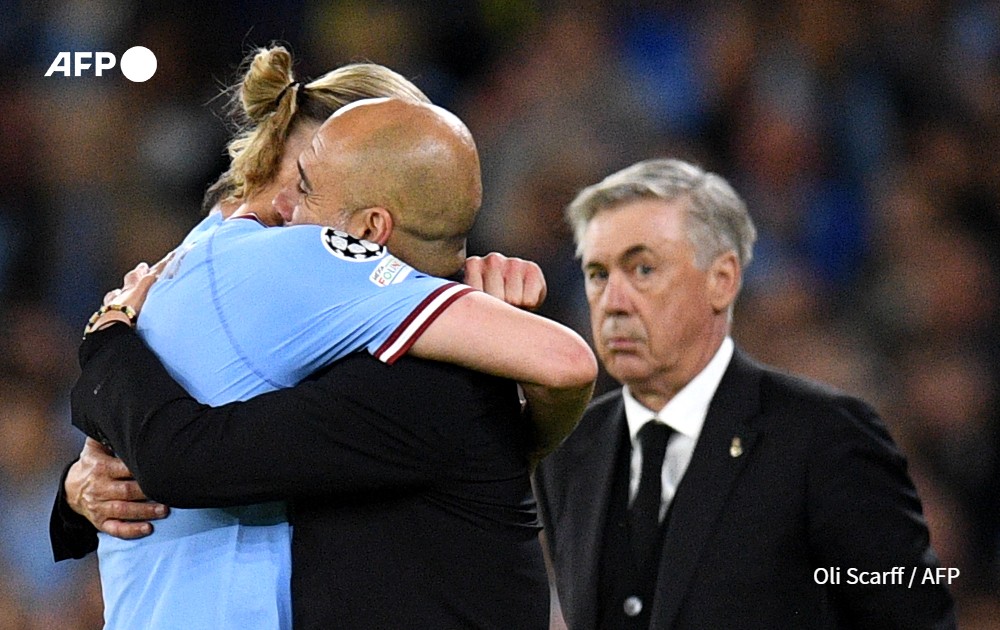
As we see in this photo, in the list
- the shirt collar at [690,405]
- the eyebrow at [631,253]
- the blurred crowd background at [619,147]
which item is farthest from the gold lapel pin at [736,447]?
the blurred crowd background at [619,147]

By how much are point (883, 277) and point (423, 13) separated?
1982mm

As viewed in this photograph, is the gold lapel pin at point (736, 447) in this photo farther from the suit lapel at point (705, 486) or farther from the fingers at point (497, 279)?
the fingers at point (497, 279)

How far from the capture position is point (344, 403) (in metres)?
1.64

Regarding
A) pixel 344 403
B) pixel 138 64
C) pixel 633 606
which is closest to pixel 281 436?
pixel 344 403

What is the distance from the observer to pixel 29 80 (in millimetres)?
Result: 5145

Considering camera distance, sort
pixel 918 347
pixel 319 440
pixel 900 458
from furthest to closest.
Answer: pixel 918 347 → pixel 900 458 → pixel 319 440

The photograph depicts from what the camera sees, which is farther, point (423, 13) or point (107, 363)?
point (423, 13)

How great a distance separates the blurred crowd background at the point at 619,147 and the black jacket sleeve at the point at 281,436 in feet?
10.2

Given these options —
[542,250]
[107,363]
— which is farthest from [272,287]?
[542,250]

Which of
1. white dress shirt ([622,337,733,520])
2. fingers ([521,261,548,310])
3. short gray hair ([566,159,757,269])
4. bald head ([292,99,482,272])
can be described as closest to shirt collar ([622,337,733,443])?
white dress shirt ([622,337,733,520])

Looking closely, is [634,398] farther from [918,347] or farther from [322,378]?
[918,347]

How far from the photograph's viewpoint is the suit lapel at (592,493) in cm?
293

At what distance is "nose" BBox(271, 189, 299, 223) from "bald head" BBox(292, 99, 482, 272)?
2.8 inches

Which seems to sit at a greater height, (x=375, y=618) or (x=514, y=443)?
(x=514, y=443)
